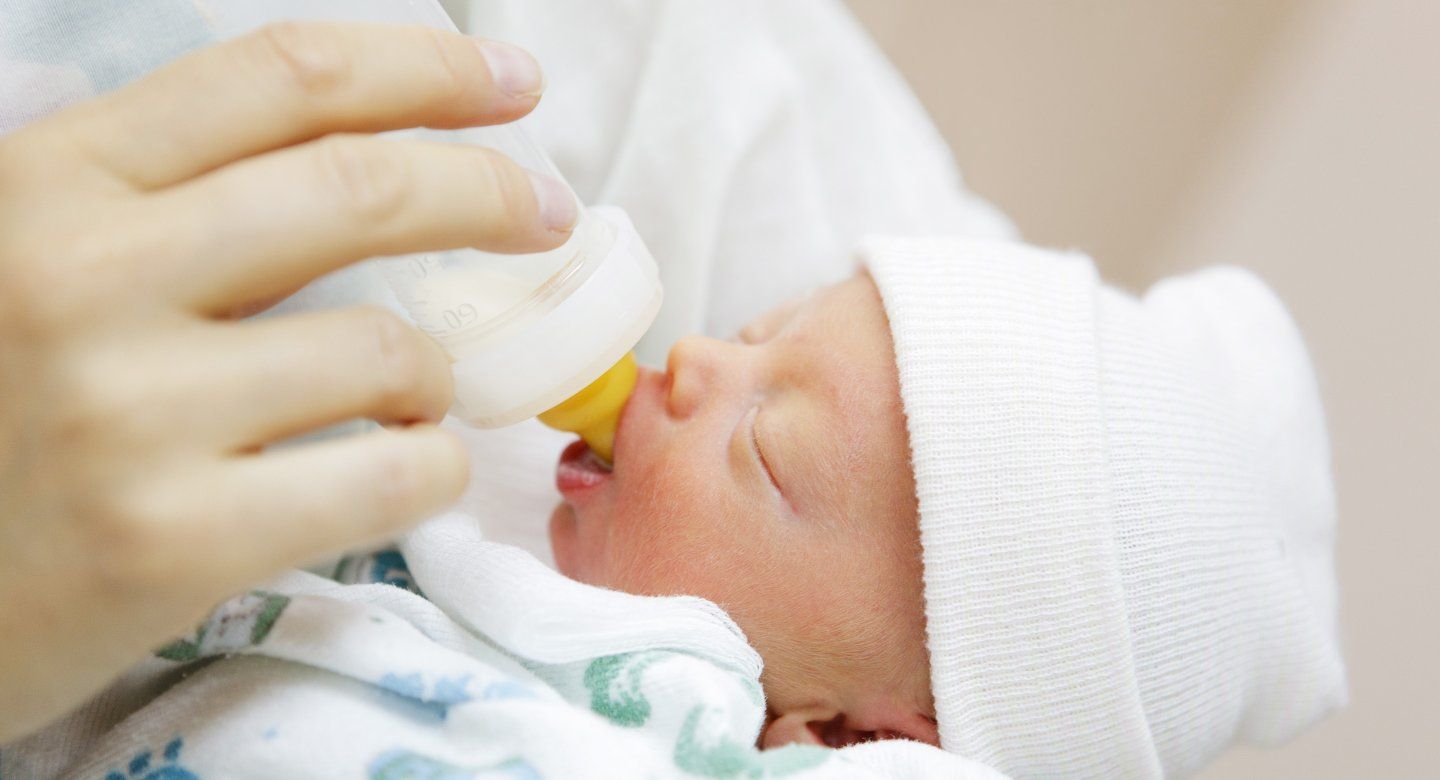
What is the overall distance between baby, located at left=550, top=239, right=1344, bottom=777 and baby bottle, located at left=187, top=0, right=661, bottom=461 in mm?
164

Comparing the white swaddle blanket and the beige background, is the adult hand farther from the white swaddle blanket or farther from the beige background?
the beige background

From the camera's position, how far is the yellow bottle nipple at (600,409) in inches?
30.4

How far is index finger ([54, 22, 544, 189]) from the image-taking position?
474mm

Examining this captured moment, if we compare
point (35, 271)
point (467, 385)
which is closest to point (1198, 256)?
point (467, 385)

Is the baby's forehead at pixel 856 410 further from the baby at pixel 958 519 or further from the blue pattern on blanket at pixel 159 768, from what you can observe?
the blue pattern on blanket at pixel 159 768

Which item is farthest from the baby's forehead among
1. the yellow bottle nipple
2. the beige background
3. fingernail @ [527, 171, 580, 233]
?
the beige background

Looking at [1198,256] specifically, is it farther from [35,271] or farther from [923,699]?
[35,271]

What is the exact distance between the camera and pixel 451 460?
499 millimetres

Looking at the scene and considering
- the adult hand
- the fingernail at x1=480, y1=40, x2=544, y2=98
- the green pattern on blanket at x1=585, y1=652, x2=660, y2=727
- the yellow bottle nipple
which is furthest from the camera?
the yellow bottle nipple

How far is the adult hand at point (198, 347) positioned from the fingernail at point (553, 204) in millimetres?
53

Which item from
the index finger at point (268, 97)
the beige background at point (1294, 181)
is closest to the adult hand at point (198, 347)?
the index finger at point (268, 97)

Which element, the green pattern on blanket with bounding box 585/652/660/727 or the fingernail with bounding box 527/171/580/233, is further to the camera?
the green pattern on blanket with bounding box 585/652/660/727

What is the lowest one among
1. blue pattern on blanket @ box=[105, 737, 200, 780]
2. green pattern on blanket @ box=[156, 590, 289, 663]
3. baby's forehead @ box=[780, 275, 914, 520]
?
blue pattern on blanket @ box=[105, 737, 200, 780]

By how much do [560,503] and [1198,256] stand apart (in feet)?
3.44
